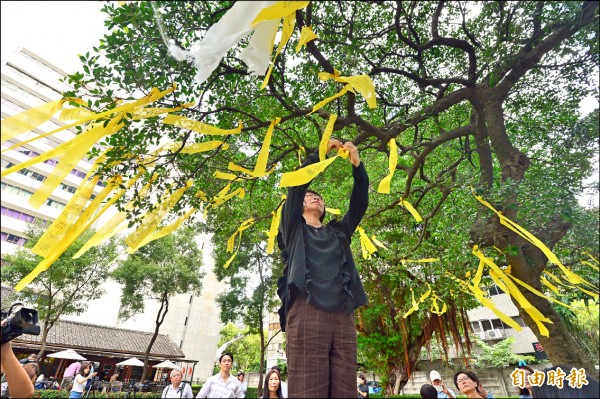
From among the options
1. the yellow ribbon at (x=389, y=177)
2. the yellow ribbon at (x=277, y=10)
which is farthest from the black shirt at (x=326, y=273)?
the yellow ribbon at (x=277, y=10)

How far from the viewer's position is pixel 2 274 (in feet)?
41.1

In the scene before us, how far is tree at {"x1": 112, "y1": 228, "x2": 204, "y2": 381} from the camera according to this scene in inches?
555

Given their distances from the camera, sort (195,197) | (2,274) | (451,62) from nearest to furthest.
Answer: (195,197)
(451,62)
(2,274)

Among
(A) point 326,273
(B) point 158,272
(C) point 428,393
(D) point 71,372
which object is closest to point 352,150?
(A) point 326,273

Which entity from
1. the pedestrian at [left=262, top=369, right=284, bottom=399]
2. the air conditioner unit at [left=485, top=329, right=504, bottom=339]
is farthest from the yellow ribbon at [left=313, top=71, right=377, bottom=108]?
the air conditioner unit at [left=485, top=329, right=504, bottom=339]

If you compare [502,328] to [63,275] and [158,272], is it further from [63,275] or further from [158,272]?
[63,275]

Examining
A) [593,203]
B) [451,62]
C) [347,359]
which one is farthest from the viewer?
[451,62]

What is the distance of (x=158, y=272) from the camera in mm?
14297

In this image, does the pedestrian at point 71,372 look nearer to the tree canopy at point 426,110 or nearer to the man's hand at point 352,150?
the tree canopy at point 426,110

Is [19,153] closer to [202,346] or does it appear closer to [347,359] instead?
[202,346]

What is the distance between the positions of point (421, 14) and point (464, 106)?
81.8 inches

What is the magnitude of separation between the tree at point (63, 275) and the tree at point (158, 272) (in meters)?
0.89

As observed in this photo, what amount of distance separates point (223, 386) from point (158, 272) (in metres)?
11.5

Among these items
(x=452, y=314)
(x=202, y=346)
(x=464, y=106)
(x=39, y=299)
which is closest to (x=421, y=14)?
(x=464, y=106)
